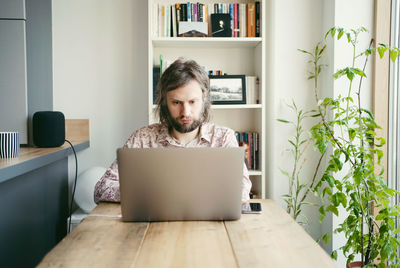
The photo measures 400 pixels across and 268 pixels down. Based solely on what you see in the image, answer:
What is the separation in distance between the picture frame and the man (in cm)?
60

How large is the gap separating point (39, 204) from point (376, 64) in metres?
2.28

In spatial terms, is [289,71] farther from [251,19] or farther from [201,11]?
[201,11]

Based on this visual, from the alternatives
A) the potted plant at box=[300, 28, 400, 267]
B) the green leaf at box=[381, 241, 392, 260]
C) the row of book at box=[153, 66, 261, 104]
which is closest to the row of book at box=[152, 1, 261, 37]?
the row of book at box=[153, 66, 261, 104]

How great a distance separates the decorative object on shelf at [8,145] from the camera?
6.31 ft

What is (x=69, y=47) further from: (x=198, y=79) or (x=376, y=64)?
(x=376, y=64)

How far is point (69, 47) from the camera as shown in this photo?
289 centimetres

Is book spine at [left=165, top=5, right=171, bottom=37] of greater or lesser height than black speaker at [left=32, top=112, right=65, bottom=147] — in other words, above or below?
above

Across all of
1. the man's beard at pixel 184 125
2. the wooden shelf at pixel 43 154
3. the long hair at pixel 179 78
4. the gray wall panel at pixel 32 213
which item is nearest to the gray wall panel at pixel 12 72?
the wooden shelf at pixel 43 154

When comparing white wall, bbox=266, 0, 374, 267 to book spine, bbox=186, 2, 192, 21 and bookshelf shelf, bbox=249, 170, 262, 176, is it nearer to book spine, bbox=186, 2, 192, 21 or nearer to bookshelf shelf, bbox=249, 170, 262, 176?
bookshelf shelf, bbox=249, 170, 262, 176

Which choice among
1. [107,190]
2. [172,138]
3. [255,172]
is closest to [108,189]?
[107,190]

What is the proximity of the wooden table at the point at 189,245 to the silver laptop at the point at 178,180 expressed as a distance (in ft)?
0.20

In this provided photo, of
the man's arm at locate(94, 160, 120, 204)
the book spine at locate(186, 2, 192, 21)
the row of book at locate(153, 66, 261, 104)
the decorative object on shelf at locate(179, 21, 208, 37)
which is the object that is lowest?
the man's arm at locate(94, 160, 120, 204)

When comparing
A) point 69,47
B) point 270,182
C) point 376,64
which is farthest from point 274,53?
point 69,47

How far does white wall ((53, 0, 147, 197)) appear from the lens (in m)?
2.89
